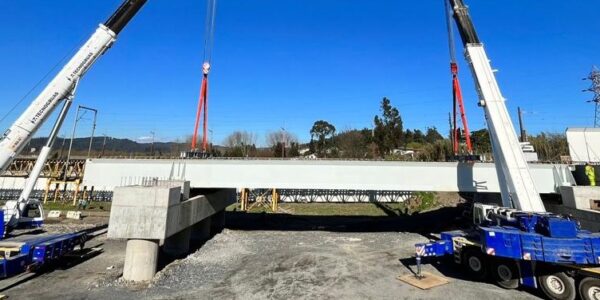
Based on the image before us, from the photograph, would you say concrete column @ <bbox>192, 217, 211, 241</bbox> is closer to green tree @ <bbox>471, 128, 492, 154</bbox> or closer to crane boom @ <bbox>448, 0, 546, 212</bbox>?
crane boom @ <bbox>448, 0, 546, 212</bbox>

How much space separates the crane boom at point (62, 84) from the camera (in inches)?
599

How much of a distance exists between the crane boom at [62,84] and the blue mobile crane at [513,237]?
1754 centimetres

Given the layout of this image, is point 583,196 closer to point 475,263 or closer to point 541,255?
point 475,263

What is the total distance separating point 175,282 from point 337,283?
7290 mm

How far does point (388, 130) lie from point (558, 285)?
60.1 m

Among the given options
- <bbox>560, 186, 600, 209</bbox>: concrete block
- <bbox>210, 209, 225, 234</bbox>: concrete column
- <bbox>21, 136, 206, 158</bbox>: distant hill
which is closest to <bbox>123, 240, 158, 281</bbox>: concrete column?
<bbox>210, 209, 225, 234</bbox>: concrete column

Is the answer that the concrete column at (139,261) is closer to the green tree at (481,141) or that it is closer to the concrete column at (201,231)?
the concrete column at (201,231)

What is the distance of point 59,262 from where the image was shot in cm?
1741

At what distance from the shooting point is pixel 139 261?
1513cm

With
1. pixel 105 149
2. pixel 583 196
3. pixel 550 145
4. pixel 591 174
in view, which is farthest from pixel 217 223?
pixel 105 149

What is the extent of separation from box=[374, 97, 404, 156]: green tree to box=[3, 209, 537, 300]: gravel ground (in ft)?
152

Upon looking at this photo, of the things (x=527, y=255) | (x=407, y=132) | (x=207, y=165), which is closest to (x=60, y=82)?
(x=207, y=165)

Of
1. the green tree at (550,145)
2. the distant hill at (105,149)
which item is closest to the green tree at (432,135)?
the green tree at (550,145)

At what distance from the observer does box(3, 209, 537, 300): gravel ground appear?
43.1 feet
